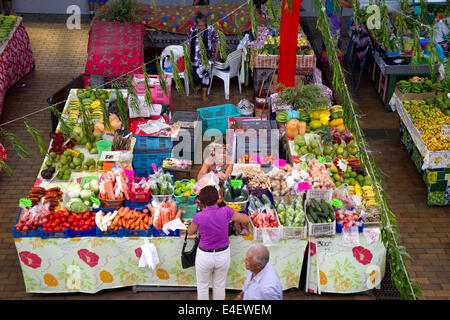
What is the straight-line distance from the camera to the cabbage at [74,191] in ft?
21.8

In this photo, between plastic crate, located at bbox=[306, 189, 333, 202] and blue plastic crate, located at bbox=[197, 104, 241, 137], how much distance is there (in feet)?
10.1

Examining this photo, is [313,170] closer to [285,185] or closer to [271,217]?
[285,185]

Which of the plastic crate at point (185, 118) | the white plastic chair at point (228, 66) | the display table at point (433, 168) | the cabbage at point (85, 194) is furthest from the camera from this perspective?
the white plastic chair at point (228, 66)

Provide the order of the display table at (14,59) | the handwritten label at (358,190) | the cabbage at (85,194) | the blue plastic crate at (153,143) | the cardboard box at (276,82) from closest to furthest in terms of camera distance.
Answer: the cabbage at (85,194), the handwritten label at (358,190), the blue plastic crate at (153,143), the cardboard box at (276,82), the display table at (14,59)

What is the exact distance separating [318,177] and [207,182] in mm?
1386

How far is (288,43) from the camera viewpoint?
8.77 m

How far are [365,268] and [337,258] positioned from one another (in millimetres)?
374

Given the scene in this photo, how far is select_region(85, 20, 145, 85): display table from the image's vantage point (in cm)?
1037

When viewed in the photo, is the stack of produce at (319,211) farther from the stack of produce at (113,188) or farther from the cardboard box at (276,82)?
the cardboard box at (276,82)

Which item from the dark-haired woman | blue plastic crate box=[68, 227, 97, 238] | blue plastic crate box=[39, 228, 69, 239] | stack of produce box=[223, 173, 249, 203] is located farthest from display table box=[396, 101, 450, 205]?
blue plastic crate box=[39, 228, 69, 239]

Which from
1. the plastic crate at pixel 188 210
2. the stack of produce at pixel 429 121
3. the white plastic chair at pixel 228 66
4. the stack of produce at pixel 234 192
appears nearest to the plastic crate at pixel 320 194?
the stack of produce at pixel 234 192

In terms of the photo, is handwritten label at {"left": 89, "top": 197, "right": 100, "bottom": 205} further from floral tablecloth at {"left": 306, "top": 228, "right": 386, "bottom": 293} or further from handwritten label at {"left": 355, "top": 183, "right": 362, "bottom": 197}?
handwritten label at {"left": 355, "top": 183, "right": 362, "bottom": 197}

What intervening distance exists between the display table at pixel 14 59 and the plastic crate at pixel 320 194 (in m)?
6.53

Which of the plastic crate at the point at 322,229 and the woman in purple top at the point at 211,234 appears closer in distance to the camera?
the woman in purple top at the point at 211,234
